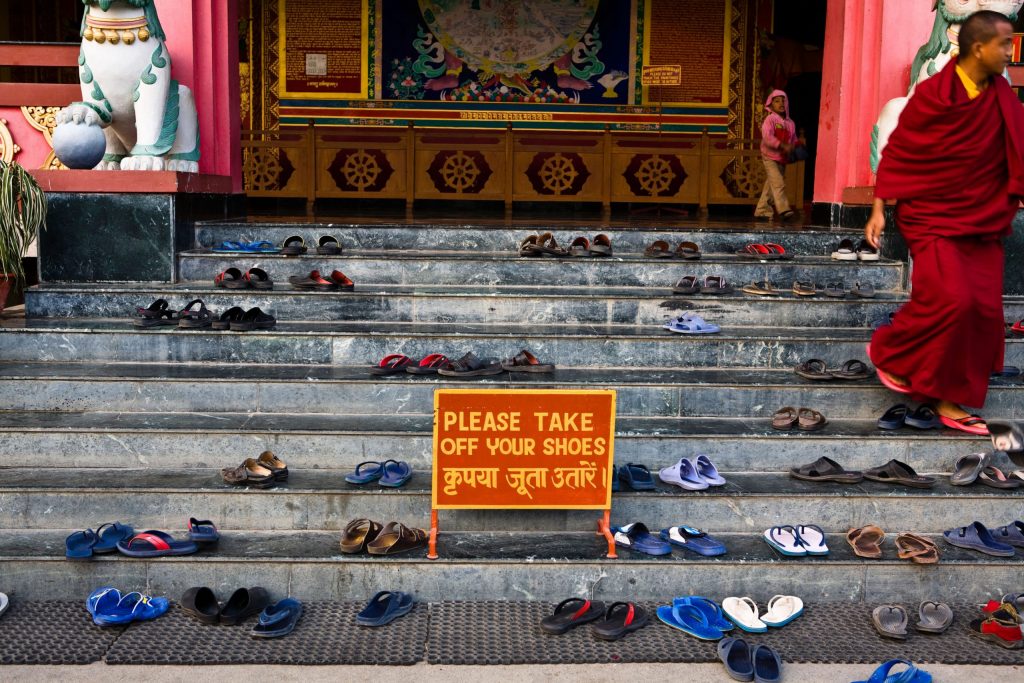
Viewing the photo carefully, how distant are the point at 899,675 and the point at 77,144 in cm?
486

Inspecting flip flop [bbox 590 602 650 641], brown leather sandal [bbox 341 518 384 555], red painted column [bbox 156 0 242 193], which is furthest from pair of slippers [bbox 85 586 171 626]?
red painted column [bbox 156 0 242 193]

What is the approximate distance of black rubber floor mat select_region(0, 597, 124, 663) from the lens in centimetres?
323

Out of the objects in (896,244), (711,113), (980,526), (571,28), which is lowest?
(980,526)

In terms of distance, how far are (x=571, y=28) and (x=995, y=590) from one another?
34.2 feet

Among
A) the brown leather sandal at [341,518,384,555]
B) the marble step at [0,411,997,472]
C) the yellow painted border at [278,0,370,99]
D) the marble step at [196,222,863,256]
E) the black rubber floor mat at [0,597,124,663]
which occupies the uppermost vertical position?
the yellow painted border at [278,0,370,99]

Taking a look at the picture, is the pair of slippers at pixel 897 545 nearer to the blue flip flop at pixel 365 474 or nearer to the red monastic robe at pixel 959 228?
the red monastic robe at pixel 959 228

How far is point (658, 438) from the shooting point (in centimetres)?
432

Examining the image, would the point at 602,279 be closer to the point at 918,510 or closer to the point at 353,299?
the point at 353,299

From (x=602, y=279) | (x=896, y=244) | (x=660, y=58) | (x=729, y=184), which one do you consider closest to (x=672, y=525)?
(x=602, y=279)

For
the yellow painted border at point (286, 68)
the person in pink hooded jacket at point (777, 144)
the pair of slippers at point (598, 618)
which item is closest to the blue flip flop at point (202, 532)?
the pair of slippers at point (598, 618)

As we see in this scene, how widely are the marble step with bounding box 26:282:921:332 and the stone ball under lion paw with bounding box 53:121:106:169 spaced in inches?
30.1

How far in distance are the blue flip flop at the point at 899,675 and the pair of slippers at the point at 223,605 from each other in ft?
6.47

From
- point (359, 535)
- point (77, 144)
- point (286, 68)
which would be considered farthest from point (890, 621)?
point (286, 68)

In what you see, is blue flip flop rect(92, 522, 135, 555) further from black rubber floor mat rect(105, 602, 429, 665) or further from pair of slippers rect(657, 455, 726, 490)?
pair of slippers rect(657, 455, 726, 490)
